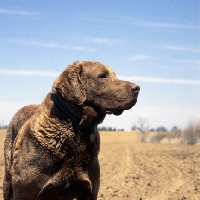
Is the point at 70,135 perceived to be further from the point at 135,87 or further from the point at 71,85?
the point at 135,87

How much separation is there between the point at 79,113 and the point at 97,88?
0.36 meters

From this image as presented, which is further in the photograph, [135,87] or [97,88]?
[97,88]

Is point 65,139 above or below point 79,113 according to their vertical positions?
below

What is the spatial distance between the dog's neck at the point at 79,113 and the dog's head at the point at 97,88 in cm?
6

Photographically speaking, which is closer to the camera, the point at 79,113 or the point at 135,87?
the point at 135,87

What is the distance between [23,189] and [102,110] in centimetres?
131

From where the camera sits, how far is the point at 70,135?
6016mm

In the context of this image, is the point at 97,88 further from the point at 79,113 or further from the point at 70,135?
the point at 70,135

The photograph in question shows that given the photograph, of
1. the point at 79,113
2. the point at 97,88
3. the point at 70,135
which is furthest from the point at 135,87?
the point at 70,135

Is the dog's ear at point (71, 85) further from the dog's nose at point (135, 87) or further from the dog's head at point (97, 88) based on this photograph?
the dog's nose at point (135, 87)

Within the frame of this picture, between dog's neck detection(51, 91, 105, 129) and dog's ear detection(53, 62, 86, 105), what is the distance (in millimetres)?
81

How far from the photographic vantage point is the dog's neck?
19.7ft

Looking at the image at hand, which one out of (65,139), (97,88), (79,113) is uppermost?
(97,88)

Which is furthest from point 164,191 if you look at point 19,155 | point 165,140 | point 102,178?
point 165,140
